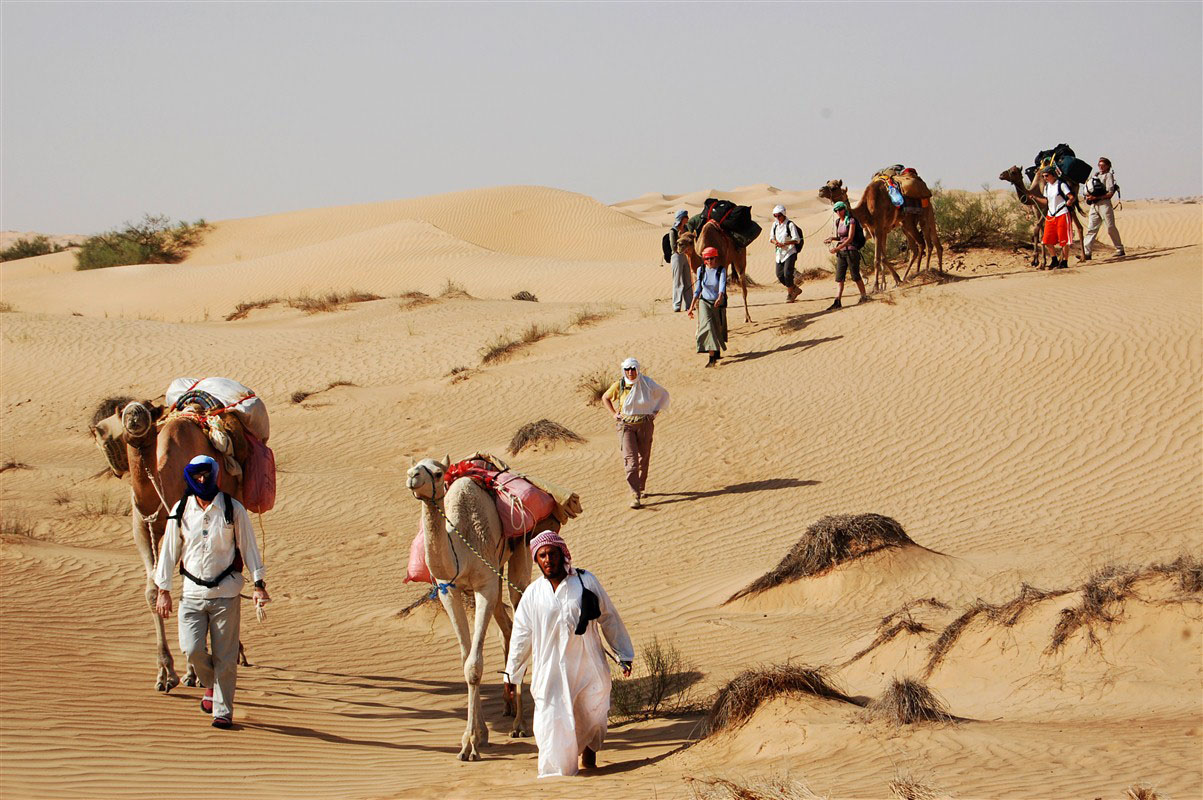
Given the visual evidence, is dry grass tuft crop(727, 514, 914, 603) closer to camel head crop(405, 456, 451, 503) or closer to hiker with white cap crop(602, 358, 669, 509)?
hiker with white cap crop(602, 358, 669, 509)

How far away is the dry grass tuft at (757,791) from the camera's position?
5.07 meters

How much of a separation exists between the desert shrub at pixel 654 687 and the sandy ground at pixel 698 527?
0.21 metres

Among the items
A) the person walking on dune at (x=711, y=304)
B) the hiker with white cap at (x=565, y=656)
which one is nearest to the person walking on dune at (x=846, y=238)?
the person walking on dune at (x=711, y=304)

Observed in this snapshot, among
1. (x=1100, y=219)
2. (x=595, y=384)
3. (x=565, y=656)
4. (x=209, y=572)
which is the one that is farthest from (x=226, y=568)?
(x=1100, y=219)

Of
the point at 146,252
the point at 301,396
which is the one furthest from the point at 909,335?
the point at 146,252

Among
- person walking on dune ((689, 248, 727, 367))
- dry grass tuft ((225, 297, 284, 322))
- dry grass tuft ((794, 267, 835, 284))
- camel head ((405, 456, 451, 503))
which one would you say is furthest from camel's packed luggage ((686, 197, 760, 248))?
dry grass tuft ((225, 297, 284, 322))

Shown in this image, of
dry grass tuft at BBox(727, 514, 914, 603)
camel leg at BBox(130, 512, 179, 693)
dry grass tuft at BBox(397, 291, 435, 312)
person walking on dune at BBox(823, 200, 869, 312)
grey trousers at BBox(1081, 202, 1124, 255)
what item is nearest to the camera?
camel leg at BBox(130, 512, 179, 693)

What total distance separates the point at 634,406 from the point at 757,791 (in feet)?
28.6

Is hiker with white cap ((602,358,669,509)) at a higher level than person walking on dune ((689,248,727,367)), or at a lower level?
lower

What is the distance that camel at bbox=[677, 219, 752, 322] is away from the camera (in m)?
19.8

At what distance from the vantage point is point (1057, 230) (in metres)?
23.5

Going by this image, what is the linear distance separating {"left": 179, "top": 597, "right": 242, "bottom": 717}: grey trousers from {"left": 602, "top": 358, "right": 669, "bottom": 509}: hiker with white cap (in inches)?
258

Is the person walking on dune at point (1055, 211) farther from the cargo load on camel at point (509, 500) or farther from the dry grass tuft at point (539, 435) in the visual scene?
the cargo load on camel at point (509, 500)

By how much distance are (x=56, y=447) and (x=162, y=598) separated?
14373 millimetres
